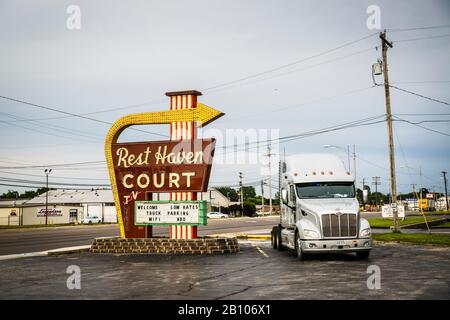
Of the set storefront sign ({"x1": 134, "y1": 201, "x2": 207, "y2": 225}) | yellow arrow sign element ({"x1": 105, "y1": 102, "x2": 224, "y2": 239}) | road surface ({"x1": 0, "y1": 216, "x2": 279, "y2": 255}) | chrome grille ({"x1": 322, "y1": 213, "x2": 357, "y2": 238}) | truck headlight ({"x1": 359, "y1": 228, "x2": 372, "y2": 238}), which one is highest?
yellow arrow sign element ({"x1": 105, "y1": 102, "x2": 224, "y2": 239})

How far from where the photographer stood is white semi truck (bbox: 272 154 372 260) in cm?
1608

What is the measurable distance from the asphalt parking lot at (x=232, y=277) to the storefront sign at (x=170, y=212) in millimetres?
2302

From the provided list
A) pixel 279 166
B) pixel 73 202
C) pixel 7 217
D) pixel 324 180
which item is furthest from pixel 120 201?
pixel 73 202

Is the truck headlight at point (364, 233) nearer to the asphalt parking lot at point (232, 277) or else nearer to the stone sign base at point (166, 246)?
the asphalt parking lot at point (232, 277)

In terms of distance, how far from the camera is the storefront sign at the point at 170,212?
67.9 feet

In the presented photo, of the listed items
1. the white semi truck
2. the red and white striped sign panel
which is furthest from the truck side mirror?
the red and white striped sign panel

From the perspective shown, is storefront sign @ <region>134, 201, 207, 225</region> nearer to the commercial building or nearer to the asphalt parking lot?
the asphalt parking lot

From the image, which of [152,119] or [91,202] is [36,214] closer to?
[91,202]

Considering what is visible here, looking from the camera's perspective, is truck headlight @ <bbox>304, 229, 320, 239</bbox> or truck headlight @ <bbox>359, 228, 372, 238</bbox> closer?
truck headlight @ <bbox>304, 229, 320, 239</bbox>

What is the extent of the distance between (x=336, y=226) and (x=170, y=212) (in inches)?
316

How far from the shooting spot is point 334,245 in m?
16.0

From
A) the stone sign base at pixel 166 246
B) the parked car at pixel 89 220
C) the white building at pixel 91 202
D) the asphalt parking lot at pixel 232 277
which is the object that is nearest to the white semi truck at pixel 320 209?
the asphalt parking lot at pixel 232 277

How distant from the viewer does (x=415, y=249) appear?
795 inches

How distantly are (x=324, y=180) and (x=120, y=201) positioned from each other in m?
9.91
